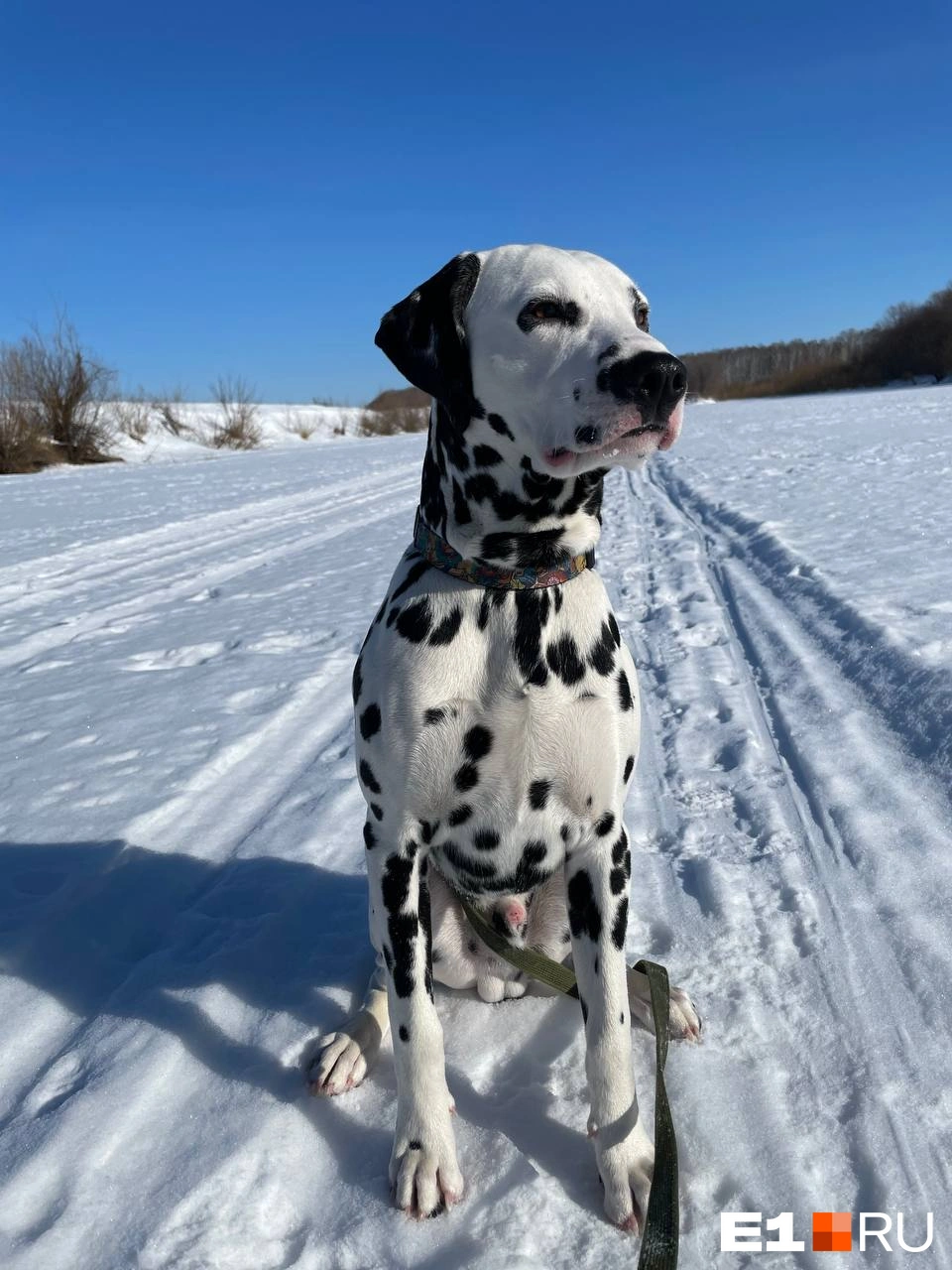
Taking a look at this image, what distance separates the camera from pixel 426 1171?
1.92m

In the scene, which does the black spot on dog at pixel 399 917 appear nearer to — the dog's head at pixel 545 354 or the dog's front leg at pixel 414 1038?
the dog's front leg at pixel 414 1038

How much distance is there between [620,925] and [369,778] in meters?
0.70

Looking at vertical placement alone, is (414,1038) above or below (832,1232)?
above

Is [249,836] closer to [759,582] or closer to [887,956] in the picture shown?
[887,956]

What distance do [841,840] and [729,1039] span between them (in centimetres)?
105

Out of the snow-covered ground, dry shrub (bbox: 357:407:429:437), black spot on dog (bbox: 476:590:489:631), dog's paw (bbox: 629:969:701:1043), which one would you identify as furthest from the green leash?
dry shrub (bbox: 357:407:429:437)

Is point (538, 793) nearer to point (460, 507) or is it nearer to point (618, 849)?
point (618, 849)

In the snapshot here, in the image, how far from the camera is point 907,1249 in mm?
1708

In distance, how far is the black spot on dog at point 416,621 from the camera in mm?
2148

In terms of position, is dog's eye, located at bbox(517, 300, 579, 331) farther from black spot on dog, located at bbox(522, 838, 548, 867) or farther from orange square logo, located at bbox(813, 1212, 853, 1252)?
orange square logo, located at bbox(813, 1212, 853, 1252)

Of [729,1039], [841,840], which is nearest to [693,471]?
[841,840]

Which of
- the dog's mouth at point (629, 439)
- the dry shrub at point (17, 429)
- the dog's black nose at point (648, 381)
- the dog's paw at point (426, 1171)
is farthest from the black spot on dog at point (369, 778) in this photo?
the dry shrub at point (17, 429)

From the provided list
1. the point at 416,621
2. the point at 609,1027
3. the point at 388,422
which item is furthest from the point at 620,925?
the point at 388,422

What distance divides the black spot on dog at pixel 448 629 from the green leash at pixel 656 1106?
741 millimetres
